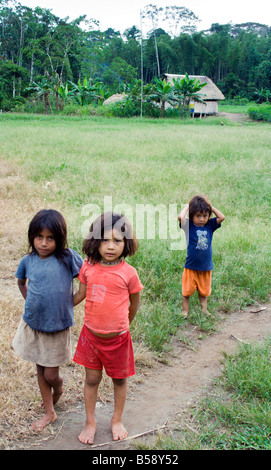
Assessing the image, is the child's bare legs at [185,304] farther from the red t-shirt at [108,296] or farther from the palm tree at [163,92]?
the palm tree at [163,92]

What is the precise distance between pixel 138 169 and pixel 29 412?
21.4 feet

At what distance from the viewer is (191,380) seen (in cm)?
284

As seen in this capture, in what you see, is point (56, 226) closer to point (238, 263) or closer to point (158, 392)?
point (158, 392)

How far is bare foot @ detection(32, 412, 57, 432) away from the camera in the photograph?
227 cm

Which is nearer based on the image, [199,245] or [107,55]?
[199,245]

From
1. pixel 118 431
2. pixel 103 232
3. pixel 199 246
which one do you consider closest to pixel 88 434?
pixel 118 431

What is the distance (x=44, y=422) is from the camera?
7.54 feet

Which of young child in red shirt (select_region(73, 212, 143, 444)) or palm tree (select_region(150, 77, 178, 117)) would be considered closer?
young child in red shirt (select_region(73, 212, 143, 444))

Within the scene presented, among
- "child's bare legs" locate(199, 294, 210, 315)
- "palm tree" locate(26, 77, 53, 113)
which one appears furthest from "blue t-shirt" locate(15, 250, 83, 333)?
"palm tree" locate(26, 77, 53, 113)

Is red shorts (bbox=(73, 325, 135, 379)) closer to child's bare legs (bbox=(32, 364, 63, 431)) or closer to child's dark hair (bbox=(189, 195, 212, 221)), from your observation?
child's bare legs (bbox=(32, 364, 63, 431))

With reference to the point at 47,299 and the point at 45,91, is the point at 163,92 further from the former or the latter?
the point at 47,299

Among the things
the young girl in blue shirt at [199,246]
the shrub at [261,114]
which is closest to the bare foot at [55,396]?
the young girl in blue shirt at [199,246]

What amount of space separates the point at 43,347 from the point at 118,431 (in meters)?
0.59

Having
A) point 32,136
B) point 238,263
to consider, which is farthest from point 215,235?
point 32,136
